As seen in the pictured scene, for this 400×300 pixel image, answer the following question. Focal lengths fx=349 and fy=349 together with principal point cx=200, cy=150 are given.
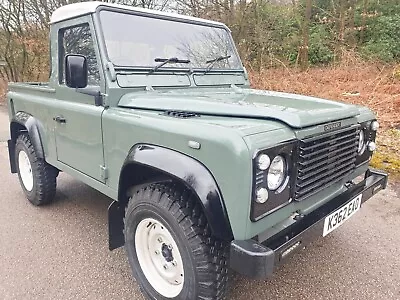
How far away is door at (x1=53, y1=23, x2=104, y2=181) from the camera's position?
2.69 m

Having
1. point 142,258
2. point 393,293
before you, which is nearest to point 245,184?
point 142,258

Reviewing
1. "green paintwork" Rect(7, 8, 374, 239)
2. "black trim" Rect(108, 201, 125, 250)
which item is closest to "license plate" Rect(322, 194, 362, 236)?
"green paintwork" Rect(7, 8, 374, 239)

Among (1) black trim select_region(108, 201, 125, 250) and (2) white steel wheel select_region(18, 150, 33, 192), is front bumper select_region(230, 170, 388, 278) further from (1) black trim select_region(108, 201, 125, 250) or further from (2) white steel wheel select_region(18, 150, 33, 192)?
(2) white steel wheel select_region(18, 150, 33, 192)

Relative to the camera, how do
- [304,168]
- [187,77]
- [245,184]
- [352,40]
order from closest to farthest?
[245,184]
[304,168]
[187,77]
[352,40]

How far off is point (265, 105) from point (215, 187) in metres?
0.79

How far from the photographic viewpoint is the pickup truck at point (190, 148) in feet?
5.82

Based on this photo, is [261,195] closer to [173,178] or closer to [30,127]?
[173,178]

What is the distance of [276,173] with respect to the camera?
1.83 meters

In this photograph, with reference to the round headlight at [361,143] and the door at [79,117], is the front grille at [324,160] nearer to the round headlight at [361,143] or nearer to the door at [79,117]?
the round headlight at [361,143]

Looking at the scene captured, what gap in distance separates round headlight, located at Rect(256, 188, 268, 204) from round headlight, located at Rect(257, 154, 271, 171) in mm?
109

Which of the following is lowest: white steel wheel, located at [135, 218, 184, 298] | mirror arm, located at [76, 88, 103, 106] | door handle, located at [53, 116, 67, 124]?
white steel wheel, located at [135, 218, 184, 298]

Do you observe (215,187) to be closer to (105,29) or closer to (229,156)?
(229,156)

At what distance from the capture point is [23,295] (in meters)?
2.39

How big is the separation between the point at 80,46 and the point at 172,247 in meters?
1.84
